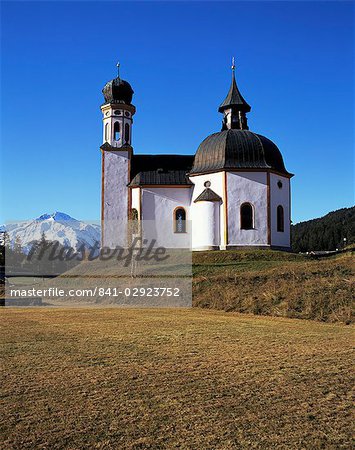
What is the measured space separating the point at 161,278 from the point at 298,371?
17.8 m

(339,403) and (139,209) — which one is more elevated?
(139,209)

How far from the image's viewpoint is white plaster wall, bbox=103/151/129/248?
38500 millimetres

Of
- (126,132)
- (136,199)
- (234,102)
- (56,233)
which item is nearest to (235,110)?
(234,102)

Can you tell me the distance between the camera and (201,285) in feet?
77.4

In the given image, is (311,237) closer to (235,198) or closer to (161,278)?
(235,198)

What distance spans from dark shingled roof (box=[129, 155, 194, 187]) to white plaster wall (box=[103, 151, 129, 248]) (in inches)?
36.9

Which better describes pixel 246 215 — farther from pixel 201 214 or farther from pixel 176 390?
pixel 176 390

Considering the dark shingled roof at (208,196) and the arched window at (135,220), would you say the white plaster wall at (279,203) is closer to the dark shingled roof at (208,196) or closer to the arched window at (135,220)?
the dark shingled roof at (208,196)

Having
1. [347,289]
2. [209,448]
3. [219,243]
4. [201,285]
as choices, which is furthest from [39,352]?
[219,243]

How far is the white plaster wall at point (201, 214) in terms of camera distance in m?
35.3

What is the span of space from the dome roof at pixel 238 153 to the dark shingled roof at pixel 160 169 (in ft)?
5.46

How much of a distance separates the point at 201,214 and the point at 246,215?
3171 millimetres

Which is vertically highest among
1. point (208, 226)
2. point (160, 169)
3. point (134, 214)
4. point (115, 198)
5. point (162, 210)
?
point (160, 169)

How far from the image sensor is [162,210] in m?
38.0
